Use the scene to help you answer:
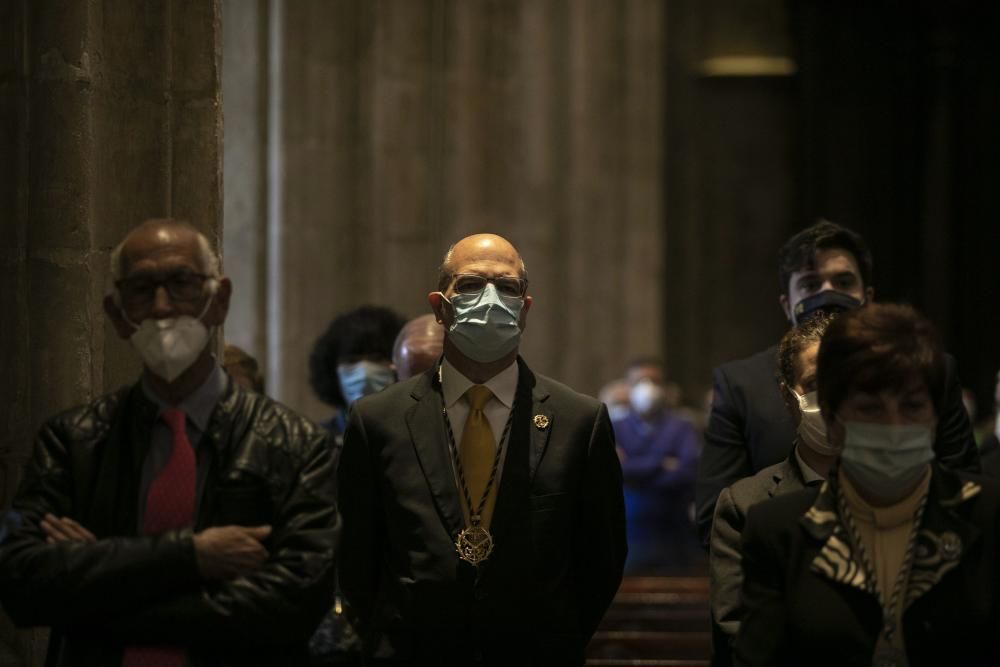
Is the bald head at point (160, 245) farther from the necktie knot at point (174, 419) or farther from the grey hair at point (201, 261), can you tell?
the necktie knot at point (174, 419)

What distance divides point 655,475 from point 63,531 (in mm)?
7002

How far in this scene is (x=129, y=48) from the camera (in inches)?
168

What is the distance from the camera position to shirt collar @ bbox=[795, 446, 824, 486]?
3582mm

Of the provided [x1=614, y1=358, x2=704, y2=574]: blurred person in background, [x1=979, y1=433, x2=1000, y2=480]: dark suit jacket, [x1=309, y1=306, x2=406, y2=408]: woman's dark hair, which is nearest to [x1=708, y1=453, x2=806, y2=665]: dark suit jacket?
[x1=979, y1=433, x2=1000, y2=480]: dark suit jacket

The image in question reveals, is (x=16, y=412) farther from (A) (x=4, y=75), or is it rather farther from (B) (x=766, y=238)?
(B) (x=766, y=238)

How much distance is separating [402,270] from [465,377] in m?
6.01

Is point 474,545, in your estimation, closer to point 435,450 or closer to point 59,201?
point 435,450

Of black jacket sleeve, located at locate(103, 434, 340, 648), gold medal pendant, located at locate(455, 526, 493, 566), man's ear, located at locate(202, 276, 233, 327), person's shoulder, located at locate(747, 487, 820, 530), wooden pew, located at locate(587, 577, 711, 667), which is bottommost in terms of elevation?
wooden pew, located at locate(587, 577, 711, 667)

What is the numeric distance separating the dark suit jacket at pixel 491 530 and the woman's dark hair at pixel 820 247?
102 centimetres

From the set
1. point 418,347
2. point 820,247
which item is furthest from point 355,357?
point 820,247

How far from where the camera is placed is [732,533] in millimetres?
3545

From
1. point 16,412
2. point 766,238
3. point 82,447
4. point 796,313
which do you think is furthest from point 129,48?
point 766,238

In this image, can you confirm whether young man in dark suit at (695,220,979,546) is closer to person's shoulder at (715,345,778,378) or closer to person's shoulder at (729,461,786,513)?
person's shoulder at (715,345,778,378)

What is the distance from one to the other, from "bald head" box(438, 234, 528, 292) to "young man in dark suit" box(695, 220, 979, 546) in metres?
0.83
